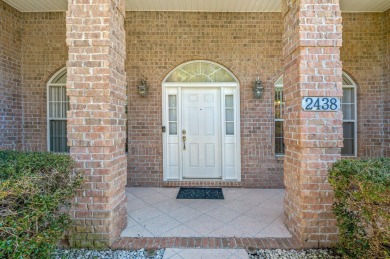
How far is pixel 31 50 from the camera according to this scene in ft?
16.0

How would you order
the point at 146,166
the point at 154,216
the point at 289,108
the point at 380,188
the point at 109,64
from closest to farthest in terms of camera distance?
the point at 380,188
the point at 109,64
the point at 289,108
the point at 154,216
the point at 146,166

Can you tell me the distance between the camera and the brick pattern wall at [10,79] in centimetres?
449

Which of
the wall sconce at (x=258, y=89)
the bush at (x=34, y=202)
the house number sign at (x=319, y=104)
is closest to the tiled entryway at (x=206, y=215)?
the bush at (x=34, y=202)

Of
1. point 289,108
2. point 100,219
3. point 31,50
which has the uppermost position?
point 31,50

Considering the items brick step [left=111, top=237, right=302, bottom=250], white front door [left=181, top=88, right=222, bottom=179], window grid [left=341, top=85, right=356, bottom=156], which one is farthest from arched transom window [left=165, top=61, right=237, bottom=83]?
brick step [left=111, top=237, right=302, bottom=250]

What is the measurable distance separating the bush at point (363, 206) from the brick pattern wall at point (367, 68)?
3.31m

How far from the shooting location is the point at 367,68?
193 inches

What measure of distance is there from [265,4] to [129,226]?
4.89 metres

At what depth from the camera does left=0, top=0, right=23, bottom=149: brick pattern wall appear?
4.49 m

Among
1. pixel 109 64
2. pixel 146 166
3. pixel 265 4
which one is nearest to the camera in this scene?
pixel 109 64

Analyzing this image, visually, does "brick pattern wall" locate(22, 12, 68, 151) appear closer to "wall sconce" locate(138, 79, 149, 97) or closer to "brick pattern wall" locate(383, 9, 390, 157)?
"wall sconce" locate(138, 79, 149, 97)

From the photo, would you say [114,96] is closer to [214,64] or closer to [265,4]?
[214,64]

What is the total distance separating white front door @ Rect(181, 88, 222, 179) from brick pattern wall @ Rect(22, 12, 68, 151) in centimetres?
306

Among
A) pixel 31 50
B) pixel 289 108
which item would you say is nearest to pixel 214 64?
pixel 289 108
